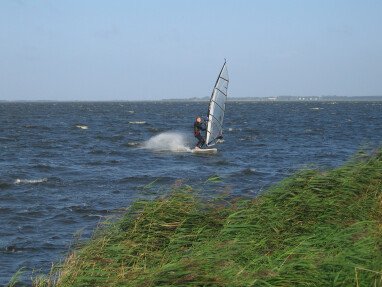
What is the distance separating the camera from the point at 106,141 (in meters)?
43.6

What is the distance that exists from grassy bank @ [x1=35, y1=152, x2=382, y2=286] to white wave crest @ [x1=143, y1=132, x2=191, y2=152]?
82.4 feet

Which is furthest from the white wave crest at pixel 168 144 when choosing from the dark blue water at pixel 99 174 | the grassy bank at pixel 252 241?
the grassy bank at pixel 252 241

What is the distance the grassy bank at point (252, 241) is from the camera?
243 inches

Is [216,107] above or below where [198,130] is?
above

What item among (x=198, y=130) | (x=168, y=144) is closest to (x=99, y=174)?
(x=198, y=130)

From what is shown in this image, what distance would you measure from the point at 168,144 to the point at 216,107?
825cm

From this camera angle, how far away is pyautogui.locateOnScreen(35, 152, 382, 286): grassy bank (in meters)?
6.16

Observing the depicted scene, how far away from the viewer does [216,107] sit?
108 feet

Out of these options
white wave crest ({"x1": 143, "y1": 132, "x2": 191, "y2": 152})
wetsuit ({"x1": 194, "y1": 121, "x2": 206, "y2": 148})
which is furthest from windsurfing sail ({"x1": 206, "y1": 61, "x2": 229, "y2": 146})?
white wave crest ({"x1": 143, "y1": 132, "x2": 191, "y2": 152})

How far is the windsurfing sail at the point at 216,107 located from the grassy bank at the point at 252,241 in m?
21.5

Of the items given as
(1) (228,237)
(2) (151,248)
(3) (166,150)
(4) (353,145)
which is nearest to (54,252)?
(2) (151,248)

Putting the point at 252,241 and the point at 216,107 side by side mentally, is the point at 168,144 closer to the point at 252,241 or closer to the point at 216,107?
the point at 216,107

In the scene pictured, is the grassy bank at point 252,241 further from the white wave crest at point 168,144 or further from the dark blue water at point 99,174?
the white wave crest at point 168,144

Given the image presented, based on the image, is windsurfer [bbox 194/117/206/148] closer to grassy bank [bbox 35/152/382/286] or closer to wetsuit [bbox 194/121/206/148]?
wetsuit [bbox 194/121/206/148]
